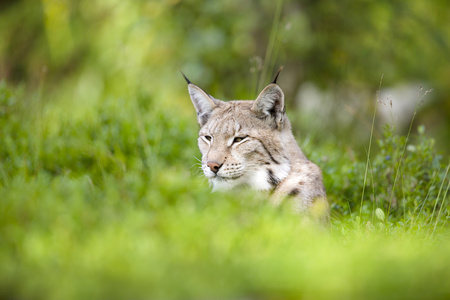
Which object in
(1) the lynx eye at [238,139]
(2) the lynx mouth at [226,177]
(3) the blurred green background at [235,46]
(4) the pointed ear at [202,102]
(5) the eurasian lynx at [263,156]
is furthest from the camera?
(3) the blurred green background at [235,46]

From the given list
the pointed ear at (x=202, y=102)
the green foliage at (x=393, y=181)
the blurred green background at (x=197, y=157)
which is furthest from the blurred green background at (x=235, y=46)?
the pointed ear at (x=202, y=102)

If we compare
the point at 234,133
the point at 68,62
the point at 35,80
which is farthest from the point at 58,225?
the point at 68,62

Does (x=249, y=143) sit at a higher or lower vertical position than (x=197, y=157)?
lower

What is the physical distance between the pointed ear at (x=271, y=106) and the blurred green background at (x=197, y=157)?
0.63 m

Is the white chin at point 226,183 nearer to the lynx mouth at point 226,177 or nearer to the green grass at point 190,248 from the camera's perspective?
the lynx mouth at point 226,177

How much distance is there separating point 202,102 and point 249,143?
0.70 meters

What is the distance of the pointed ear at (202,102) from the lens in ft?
14.1

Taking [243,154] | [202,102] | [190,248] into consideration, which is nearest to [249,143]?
[243,154]

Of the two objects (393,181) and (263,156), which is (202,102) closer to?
(263,156)

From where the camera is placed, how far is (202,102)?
4363mm

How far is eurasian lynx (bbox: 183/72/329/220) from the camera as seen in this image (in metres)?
3.68

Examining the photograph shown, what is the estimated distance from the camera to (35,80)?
891cm

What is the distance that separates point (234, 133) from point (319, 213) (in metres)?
0.87

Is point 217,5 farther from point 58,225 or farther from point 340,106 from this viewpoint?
point 58,225
